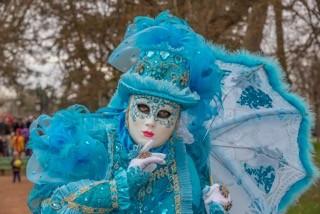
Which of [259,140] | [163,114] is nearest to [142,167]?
[163,114]

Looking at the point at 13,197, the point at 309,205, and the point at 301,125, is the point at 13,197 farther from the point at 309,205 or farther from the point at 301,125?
the point at 301,125

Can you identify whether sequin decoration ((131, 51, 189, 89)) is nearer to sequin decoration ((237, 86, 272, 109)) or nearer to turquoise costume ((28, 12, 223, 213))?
turquoise costume ((28, 12, 223, 213))

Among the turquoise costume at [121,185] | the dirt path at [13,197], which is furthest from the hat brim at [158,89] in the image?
the dirt path at [13,197]

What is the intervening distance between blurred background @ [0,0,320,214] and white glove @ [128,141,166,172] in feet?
10.8

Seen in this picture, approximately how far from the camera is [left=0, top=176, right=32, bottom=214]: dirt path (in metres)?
12.7

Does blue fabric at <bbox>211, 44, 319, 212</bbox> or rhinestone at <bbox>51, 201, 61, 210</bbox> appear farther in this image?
blue fabric at <bbox>211, 44, 319, 212</bbox>

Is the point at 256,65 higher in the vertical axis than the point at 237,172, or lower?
higher

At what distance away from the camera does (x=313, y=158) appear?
4211 mm

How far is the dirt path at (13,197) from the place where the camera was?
12695 mm

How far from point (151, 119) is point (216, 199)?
1.44 feet

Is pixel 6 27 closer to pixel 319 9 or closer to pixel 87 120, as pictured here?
pixel 319 9

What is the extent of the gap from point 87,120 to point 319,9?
783 centimetres

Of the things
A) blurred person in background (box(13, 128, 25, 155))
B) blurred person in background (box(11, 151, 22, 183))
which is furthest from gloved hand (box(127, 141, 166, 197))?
blurred person in background (box(13, 128, 25, 155))

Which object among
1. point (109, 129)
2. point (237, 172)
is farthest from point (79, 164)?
point (237, 172)
